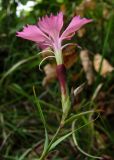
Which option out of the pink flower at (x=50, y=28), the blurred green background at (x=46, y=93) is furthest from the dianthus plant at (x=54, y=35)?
the blurred green background at (x=46, y=93)

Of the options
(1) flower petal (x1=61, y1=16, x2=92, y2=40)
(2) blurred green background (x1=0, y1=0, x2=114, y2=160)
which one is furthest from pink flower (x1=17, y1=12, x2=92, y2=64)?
(2) blurred green background (x1=0, y1=0, x2=114, y2=160)

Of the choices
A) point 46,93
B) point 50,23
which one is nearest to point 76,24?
point 50,23

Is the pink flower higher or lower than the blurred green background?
higher

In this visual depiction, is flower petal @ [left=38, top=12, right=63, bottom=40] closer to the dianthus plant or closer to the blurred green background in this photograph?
the dianthus plant

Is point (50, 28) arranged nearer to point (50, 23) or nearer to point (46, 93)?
point (50, 23)

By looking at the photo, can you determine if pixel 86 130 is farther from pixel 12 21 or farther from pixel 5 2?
pixel 12 21

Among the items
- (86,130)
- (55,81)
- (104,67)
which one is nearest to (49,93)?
(55,81)
